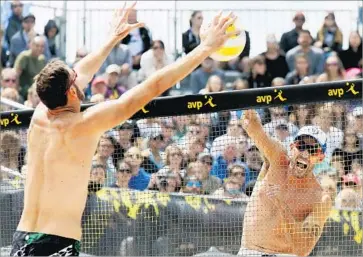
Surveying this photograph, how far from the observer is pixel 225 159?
28.0 feet

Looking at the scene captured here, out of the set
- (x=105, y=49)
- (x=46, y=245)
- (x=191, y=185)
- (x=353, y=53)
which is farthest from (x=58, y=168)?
(x=353, y=53)

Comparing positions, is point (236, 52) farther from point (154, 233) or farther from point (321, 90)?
point (154, 233)

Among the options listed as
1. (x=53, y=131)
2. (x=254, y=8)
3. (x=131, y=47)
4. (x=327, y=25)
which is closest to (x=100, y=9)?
(x=131, y=47)

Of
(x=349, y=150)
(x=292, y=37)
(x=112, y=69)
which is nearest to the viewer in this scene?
(x=349, y=150)

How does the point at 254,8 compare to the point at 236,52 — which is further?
the point at 254,8

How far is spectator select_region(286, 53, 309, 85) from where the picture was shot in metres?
14.3

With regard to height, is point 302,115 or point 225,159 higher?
point 302,115

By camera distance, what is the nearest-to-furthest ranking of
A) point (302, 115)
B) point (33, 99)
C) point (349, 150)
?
point (302, 115)
point (349, 150)
point (33, 99)

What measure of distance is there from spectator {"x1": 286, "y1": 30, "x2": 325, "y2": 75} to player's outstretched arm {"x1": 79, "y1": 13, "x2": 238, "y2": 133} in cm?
850

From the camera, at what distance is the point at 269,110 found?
7859mm

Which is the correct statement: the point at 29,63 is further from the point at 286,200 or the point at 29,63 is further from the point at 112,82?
the point at 286,200

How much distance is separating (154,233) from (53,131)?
6.93ft

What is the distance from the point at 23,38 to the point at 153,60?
1804mm

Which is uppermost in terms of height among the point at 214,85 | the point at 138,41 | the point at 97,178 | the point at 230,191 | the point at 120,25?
the point at 138,41
